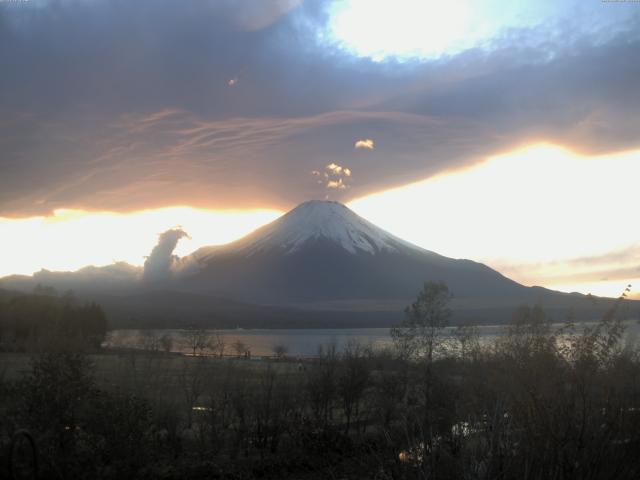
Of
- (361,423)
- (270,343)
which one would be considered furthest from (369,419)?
(270,343)

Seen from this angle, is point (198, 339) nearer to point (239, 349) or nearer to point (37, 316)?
point (239, 349)

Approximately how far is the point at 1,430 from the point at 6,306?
53.7 meters

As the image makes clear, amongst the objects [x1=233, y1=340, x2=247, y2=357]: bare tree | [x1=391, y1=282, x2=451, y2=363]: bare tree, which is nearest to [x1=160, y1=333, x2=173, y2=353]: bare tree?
[x1=233, y1=340, x2=247, y2=357]: bare tree

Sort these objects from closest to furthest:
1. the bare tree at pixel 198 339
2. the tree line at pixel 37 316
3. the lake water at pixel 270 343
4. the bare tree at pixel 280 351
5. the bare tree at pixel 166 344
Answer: the lake water at pixel 270 343, the bare tree at pixel 166 344, the tree line at pixel 37 316, the bare tree at pixel 280 351, the bare tree at pixel 198 339

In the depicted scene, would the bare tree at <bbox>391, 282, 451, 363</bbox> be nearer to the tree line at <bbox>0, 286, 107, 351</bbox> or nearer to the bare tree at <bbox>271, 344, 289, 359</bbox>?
the bare tree at <bbox>271, 344, 289, 359</bbox>

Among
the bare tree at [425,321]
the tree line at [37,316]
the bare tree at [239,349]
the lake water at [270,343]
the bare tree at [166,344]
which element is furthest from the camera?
the bare tree at [239,349]

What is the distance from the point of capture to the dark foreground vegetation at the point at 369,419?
4.73 m

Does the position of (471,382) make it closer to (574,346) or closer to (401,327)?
(574,346)

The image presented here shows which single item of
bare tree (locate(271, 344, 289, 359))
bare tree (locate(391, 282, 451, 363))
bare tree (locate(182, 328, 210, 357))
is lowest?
bare tree (locate(271, 344, 289, 359))

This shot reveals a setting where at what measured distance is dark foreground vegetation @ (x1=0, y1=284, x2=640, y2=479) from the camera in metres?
4.73

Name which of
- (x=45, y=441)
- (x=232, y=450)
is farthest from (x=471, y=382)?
(x=45, y=441)

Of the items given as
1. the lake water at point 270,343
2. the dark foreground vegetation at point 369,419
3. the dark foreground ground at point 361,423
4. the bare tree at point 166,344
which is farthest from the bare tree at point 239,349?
the dark foreground ground at point 361,423

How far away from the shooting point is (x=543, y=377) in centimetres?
871

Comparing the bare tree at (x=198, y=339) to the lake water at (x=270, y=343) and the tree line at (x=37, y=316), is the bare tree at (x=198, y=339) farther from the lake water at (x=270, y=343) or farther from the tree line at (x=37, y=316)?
the tree line at (x=37, y=316)
